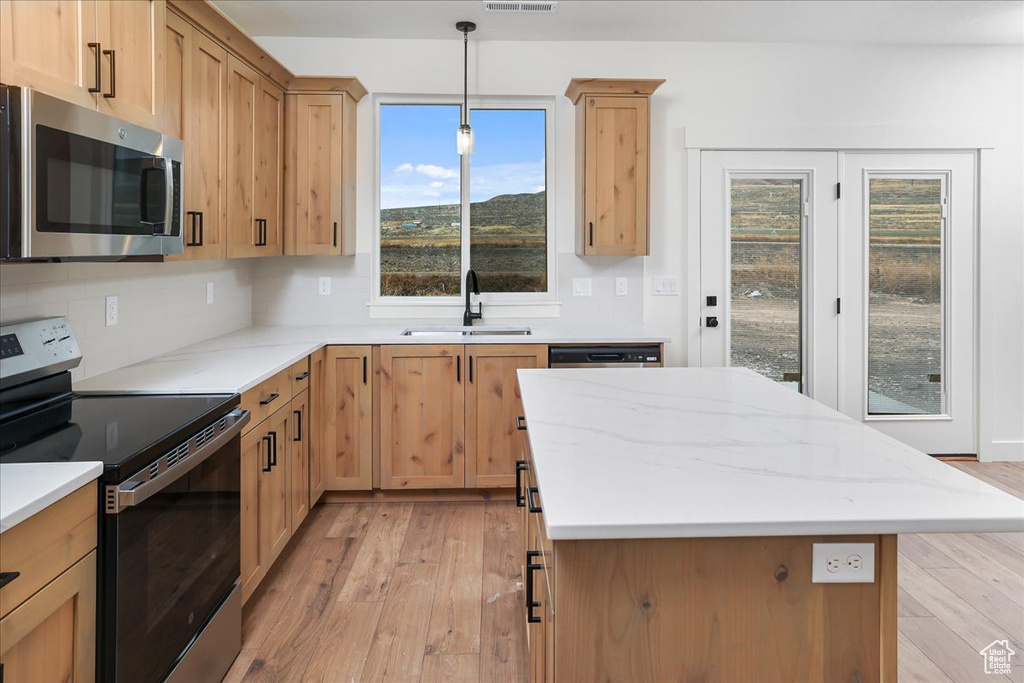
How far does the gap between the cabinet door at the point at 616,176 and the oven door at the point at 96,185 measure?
2.30 m

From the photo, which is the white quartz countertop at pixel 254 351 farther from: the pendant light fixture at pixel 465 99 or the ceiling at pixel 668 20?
the ceiling at pixel 668 20

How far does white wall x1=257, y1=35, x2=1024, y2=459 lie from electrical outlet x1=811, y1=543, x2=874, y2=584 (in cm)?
319

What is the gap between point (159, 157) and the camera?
2.16m

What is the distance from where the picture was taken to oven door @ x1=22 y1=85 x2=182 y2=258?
1639 millimetres

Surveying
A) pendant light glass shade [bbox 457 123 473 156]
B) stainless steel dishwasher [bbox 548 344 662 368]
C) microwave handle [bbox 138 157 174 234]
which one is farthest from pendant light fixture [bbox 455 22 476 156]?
microwave handle [bbox 138 157 174 234]

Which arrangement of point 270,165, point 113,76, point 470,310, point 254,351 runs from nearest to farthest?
point 113,76
point 254,351
point 270,165
point 470,310

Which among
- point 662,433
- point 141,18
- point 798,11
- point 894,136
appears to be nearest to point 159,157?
point 141,18

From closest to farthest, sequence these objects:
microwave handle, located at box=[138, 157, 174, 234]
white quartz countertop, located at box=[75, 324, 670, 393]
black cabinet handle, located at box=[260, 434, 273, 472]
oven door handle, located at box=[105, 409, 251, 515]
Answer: oven door handle, located at box=[105, 409, 251, 515], microwave handle, located at box=[138, 157, 174, 234], white quartz countertop, located at box=[75, 324, 670, 393], black cabinet handle, located at box=[260, 434, 273, 472]

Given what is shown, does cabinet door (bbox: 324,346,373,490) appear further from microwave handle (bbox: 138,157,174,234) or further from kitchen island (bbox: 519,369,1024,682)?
kitchen island (bbox: 519,369,1024,682)

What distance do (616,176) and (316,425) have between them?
2.09 meters

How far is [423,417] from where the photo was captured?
3.73 m
